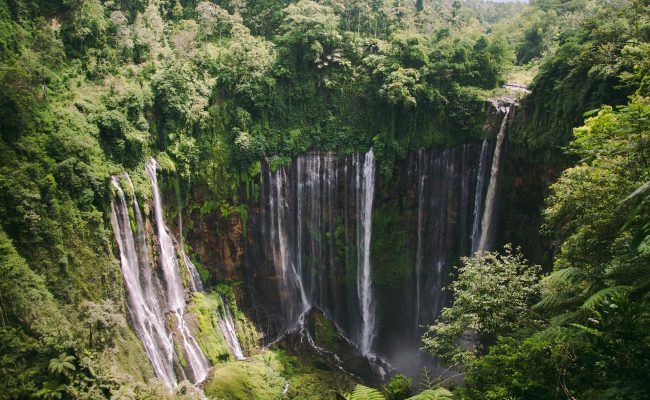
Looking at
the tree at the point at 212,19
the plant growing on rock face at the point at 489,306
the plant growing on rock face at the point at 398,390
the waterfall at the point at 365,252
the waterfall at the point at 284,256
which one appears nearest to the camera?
the plant growing on rock face at the point at 489,306

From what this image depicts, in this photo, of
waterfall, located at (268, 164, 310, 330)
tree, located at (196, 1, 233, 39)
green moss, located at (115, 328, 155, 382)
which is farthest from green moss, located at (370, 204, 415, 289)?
tree, located at (196, 1, 233, 39)

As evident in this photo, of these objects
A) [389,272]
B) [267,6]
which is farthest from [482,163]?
[267,6]

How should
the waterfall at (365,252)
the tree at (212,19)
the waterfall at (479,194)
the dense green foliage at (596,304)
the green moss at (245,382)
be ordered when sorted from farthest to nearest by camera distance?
the tree at (212,19) → the waterfall at (365,252) → the waterfall at (479,194) → the green moss at (245,382) → the dense green foliage at (596,304)

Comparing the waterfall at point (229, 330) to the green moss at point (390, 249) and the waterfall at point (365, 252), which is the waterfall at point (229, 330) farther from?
the green moss at point (390, 249)

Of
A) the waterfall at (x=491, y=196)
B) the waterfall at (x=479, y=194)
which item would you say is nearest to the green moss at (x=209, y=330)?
the waterfall at (x=479, y=194)

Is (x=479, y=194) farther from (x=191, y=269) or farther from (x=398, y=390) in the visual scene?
(x=191, y=269)

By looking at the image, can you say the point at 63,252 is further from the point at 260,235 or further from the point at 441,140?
the point at 441,140

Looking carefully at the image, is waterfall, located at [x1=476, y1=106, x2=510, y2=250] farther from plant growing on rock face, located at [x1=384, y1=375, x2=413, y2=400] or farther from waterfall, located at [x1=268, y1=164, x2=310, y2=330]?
plant growing on rock face, located at [x1=384, y1=375, x2=413, y2=400]

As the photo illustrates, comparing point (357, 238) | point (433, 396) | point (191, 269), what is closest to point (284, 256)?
point (357, 238)
